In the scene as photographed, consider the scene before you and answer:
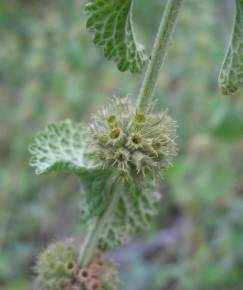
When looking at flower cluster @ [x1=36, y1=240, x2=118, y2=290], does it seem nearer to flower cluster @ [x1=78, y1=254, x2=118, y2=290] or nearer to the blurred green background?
flower cluster @ [x1=78, y1=254, x2=118, y2=290]

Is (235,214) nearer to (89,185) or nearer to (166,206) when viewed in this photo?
(166,206)

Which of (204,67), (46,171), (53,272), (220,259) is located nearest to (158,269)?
(220,259)

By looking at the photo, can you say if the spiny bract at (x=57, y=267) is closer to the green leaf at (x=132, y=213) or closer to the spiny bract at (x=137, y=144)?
the green leaf at (x=132, y=213)

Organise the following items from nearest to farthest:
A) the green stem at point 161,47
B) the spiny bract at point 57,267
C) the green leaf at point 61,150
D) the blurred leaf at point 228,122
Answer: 1. the green stem at point 161,47
2. the green leaf at point 61,150
3. the spiny bract at point 57,267
4. the blurred leaf at point 228,122

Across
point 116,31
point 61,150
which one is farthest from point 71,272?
point 116,31

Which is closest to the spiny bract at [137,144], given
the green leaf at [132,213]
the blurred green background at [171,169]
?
the green leaf at [132,213]

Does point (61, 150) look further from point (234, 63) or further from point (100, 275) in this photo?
point (234, 63)
